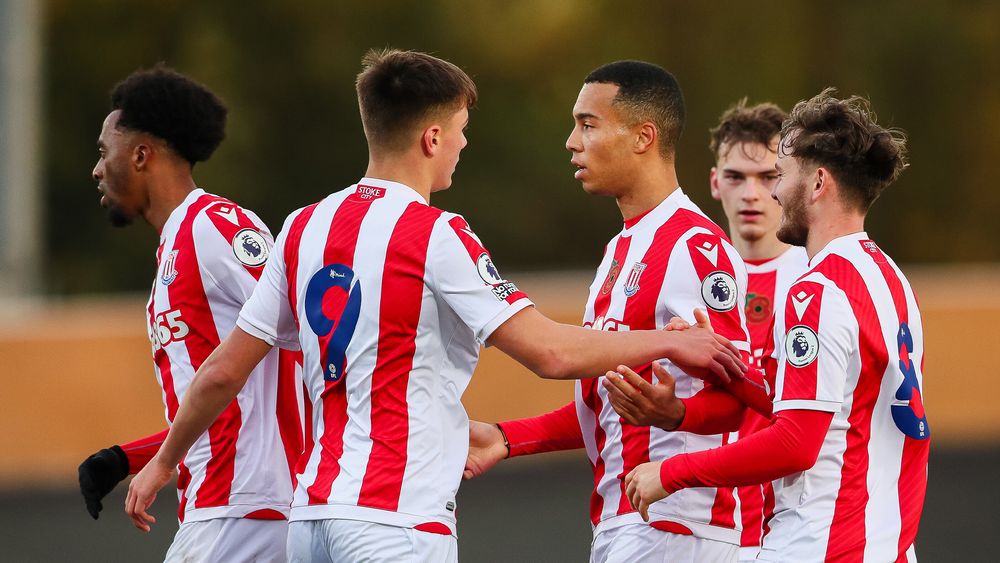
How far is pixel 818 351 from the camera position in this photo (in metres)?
3.47

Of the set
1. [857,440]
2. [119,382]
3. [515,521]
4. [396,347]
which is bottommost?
[515,521]

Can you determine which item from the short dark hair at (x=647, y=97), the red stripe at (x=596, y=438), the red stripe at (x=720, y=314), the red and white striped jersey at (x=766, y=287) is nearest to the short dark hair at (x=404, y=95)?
the short dark hair at (x=647, y=97)

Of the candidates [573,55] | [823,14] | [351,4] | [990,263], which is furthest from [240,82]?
[990,263]

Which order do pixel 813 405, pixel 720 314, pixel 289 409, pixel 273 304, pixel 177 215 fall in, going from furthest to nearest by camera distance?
pixel 177 215, pixel 289 409, pixel 720 314, pixel 273 304, pixel 813 405

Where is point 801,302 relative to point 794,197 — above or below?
below

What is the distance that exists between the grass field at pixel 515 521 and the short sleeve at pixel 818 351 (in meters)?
5.63

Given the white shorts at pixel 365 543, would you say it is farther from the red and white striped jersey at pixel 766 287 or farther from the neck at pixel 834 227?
the red and white striped jersey at pixel 766 287

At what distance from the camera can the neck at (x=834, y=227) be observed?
12.4ft

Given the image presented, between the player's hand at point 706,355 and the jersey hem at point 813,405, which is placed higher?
the player's hand at point 706,355

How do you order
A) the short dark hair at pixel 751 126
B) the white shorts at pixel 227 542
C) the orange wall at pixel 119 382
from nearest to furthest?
the white shorts at pixel 227 542, the short dark hair at pixel 751 126, the orange wall at pixel 119 382

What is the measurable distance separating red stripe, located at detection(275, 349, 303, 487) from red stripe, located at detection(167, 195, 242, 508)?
16 cm

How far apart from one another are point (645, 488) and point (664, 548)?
459 millimetres

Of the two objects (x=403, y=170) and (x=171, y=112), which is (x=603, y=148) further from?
(x=171, y=112)

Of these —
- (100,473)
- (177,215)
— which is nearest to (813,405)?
(177,215)
